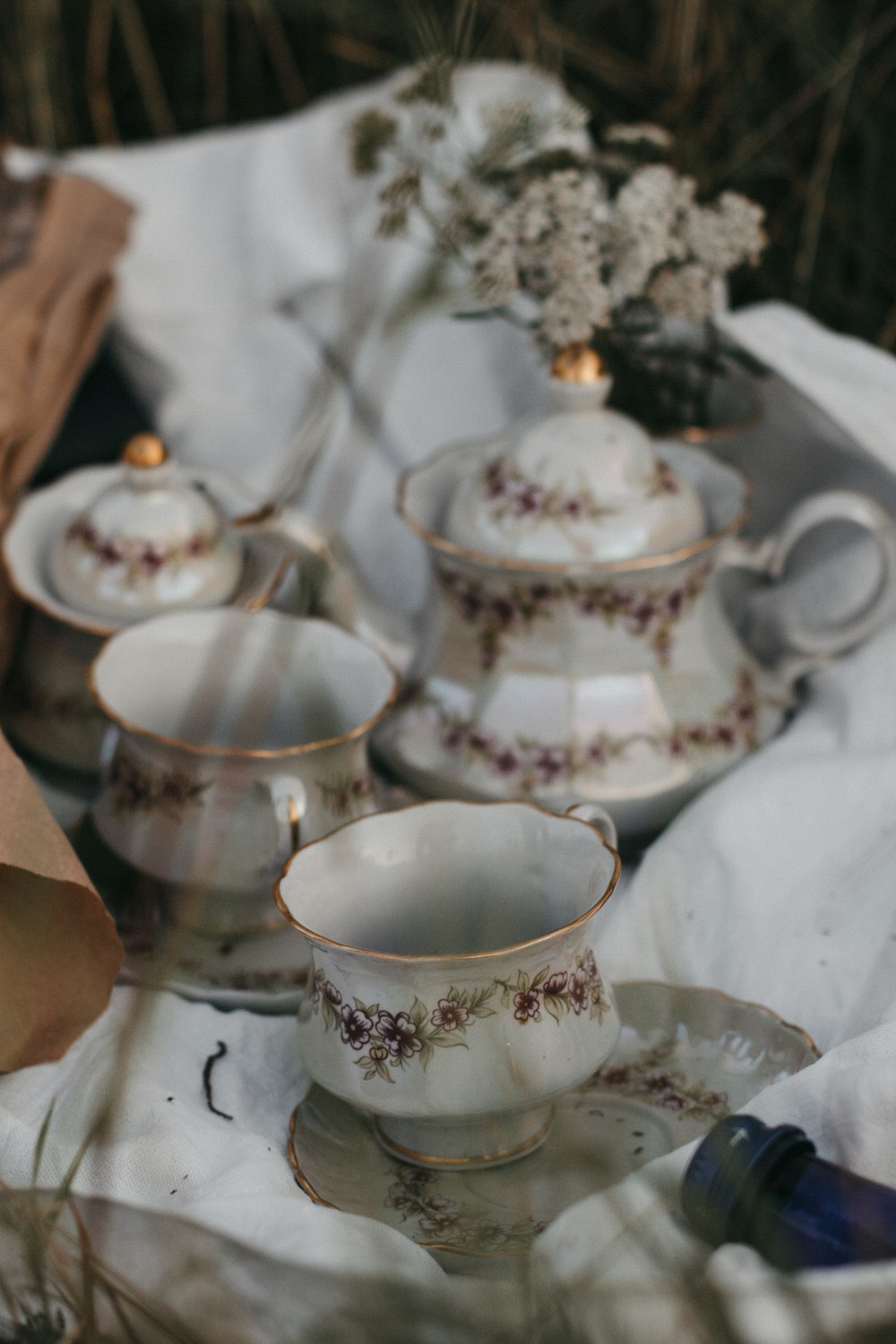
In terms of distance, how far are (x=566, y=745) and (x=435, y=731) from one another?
51 millimetres

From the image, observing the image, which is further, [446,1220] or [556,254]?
[556,254]

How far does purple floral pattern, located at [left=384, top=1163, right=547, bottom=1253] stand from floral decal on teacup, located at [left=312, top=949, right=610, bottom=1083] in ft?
0.09

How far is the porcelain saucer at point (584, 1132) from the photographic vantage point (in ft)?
1.06

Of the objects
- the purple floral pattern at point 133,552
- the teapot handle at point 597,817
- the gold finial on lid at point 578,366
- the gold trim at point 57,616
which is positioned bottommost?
the gold trim at point 57,616

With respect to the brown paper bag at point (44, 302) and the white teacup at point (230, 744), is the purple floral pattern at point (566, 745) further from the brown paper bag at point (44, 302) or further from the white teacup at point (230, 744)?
the brown paper bag at point (44, 302)

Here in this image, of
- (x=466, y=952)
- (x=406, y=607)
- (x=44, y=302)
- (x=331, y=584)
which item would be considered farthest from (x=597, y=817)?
(x=44, y=302)

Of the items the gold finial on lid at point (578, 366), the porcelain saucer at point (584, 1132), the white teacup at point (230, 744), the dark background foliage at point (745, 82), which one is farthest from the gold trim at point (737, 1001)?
the dark background foliage at point (745, 82)

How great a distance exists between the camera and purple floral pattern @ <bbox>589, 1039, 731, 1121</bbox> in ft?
1.16

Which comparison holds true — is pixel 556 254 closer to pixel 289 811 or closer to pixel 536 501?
pixel 536 501

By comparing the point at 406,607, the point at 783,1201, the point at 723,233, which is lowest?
the point at 406,607

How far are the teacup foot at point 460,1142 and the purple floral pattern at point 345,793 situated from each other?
107mm

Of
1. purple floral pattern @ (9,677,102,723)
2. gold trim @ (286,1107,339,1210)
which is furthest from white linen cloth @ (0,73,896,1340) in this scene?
purple floral pattern @ (9,677,102,723)

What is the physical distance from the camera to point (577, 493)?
1.55ft

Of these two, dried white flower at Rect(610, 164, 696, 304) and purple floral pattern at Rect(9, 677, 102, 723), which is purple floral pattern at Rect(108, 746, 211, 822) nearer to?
purple floral pattern at Rect(9, 677, 102, 723)
